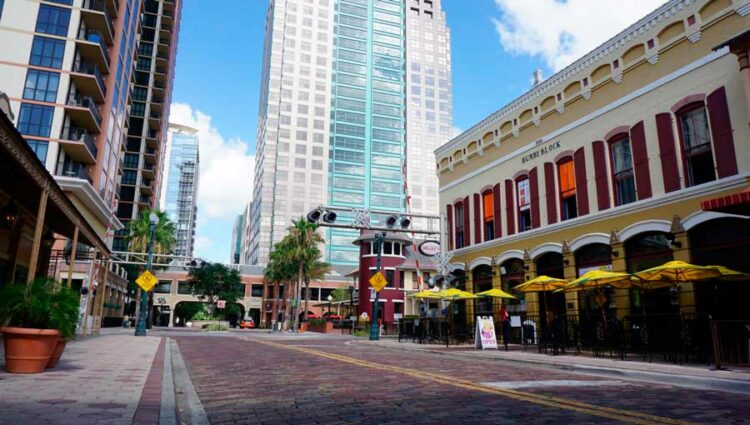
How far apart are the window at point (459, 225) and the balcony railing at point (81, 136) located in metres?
28.0

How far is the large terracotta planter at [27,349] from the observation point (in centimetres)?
794

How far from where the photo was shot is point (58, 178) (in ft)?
104

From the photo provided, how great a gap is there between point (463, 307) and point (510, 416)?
23.7 m

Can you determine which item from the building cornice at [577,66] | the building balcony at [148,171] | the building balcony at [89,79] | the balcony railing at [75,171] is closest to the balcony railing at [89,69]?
the building balcony at [89,79]

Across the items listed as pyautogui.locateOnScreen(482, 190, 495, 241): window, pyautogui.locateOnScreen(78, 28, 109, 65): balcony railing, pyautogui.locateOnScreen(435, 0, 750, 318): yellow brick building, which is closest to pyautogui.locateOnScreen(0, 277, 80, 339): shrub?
pyautogui.locateOnScreen(435, 0, 750, 318): yellow brick building

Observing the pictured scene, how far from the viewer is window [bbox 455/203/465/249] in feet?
95.7

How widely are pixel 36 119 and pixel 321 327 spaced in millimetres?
31865

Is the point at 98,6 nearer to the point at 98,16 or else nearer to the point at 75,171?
the point at 98,16

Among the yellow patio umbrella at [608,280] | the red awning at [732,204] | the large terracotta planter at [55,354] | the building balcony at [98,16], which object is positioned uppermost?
the building balcony at [98,16]

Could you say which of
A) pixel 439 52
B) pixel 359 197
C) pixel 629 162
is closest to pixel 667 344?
pixel 629 162

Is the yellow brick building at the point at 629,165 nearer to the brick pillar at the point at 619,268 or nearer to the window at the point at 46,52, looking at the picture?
the brick pillar at the point at 619,268

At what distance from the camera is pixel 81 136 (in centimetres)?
3791

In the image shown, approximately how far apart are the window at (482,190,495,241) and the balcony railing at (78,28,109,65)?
31649mm

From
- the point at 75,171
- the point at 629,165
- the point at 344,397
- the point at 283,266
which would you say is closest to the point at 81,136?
the point at 75,171
